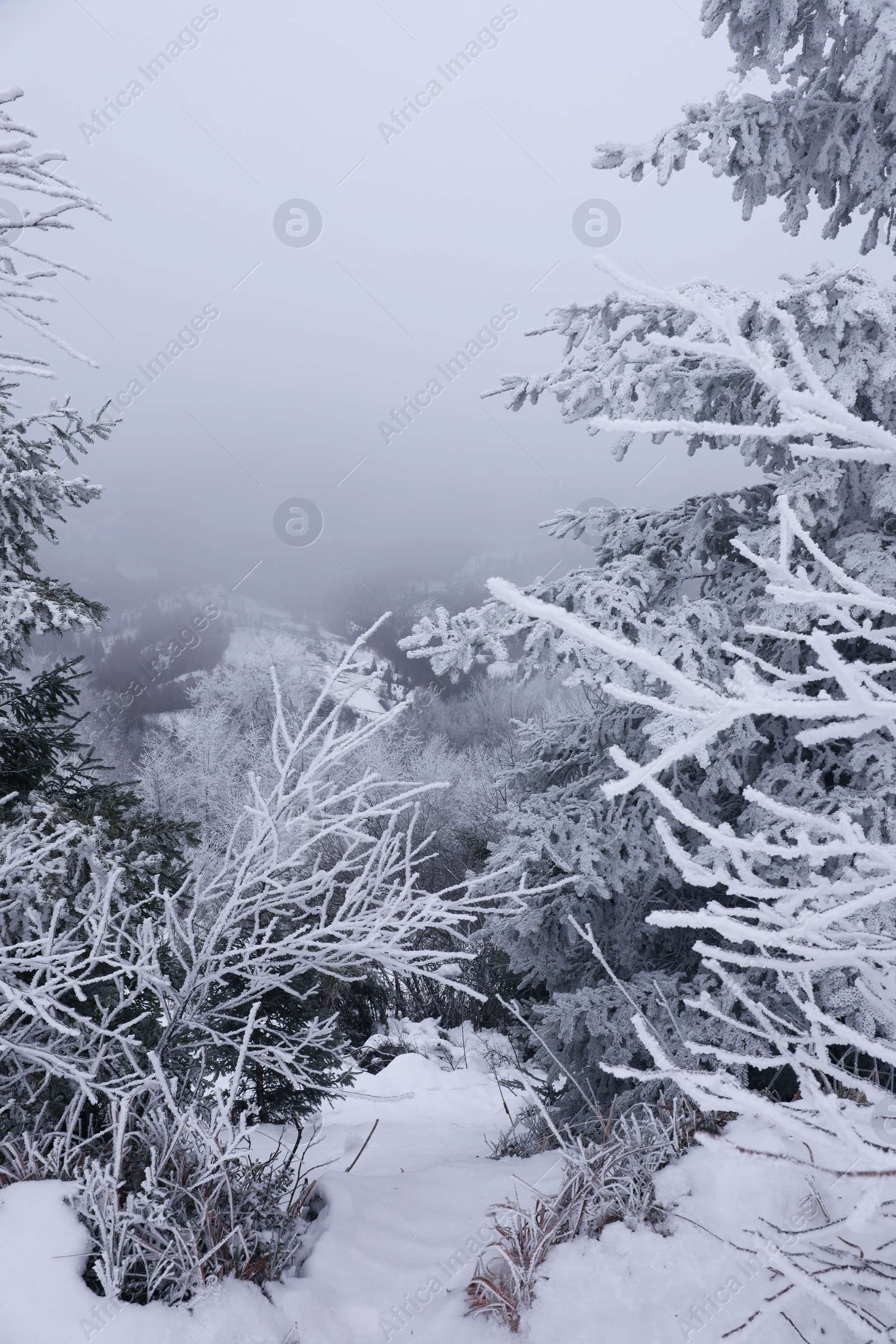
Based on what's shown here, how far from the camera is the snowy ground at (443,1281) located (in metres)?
2.42

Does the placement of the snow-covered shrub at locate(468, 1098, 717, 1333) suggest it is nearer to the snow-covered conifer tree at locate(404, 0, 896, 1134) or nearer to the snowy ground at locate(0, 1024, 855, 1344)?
the snowy ground at locate(0, 1024, 855, 1344)

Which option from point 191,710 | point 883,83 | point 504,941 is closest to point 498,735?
point 191,710

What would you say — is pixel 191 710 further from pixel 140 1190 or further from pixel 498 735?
pixel 140 1190

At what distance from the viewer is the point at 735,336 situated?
3.60ft

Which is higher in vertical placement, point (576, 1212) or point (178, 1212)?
point (178, 1212)

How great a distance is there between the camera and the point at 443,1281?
2980mm

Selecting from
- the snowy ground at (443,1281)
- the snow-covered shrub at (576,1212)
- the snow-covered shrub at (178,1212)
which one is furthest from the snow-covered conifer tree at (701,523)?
the snow-covered shrub at (178,1212)

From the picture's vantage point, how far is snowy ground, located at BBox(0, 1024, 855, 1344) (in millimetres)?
2424

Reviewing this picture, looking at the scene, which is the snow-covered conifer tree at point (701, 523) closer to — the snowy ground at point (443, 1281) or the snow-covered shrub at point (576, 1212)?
the snow-covered shrub at point (576, 1212)

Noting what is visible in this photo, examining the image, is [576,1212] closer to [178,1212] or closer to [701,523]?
[178,1212]

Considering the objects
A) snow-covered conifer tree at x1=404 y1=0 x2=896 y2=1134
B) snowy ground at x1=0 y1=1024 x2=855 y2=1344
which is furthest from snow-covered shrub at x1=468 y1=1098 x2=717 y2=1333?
snow-covered conifer tree at x1=404 y1=0 x2=896 y2=1134

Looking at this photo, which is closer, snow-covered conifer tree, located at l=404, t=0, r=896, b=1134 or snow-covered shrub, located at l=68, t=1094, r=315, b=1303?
snow-covered shrub, located at l=68, t=1094, r=315, b=1303

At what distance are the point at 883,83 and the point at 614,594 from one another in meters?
3.26

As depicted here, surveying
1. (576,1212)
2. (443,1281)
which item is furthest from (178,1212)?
(576,1212)
